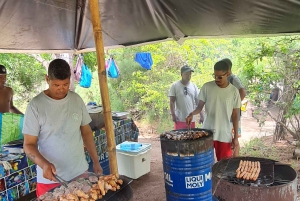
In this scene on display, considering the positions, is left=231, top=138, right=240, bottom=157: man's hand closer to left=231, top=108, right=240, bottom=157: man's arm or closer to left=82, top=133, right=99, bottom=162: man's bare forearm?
left=231, top=108, right=240, bottom=157: man's arm

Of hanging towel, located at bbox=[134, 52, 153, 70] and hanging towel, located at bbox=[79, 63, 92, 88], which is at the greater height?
hanging towel, located at bbox=[134, 52, 153, 70]

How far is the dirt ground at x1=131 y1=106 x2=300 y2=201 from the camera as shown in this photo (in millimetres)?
4570

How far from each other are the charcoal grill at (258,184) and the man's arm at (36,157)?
2013 mm

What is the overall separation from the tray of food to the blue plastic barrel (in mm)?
912

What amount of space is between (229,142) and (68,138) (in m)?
2.43

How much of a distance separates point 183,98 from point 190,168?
2609mm

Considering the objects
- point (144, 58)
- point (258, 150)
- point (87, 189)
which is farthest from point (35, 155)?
point (144, 58)

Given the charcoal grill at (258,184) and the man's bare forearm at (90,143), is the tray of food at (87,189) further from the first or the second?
the charcoal grill at (258,184)

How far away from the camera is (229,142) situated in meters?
3.83

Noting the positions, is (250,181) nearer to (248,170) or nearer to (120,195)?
(248,170)

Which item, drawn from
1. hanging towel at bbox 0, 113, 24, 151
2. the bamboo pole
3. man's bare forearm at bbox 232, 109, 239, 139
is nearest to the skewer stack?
man's bare forearm at bbox 232, 109, 239, 139

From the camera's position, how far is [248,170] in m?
3.42

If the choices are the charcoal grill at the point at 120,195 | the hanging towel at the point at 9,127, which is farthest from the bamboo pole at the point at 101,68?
the hanging towel at the point at 9,127

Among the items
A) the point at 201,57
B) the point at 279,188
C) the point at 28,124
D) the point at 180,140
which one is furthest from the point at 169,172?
the point at 201,57
